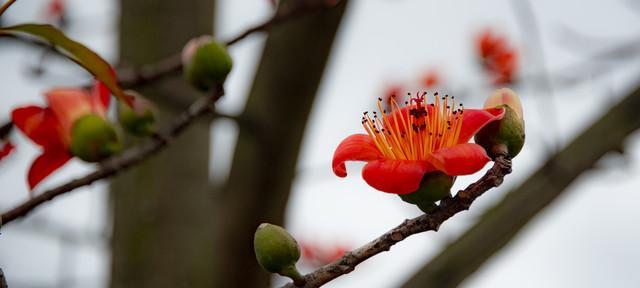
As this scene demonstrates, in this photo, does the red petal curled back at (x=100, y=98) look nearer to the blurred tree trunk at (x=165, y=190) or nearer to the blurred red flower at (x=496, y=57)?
the blurred tree trunk at (x=165, y=190)

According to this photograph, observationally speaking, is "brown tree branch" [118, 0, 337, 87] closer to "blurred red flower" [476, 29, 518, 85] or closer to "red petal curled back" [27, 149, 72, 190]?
"red petal curled back" [27, 149, 72, 190]

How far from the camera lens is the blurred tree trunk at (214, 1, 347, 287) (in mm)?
1924

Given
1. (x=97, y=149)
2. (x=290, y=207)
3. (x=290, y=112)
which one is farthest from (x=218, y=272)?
(x=97, y=149)

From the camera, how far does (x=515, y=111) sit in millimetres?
883

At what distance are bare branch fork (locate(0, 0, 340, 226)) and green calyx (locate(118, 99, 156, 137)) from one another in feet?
0.07

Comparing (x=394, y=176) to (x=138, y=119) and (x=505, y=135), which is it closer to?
(x=505, y=135)

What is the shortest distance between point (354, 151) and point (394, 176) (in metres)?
0.07

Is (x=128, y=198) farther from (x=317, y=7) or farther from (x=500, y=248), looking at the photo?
(x=500, y=248)

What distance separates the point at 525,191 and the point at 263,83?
74cm

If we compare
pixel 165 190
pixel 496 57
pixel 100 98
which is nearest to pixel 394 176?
pixel 100 98

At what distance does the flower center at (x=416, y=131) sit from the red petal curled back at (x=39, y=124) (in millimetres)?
519

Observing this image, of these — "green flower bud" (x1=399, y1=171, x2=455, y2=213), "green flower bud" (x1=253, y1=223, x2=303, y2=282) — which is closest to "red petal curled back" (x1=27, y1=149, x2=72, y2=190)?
"green flower bud" (x1=253, y1=223, x2=303, y2=282)

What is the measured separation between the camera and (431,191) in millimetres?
800

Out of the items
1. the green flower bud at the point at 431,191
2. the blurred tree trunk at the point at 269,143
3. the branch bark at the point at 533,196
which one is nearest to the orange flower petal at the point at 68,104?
the green flower bud at the point at 431,191
